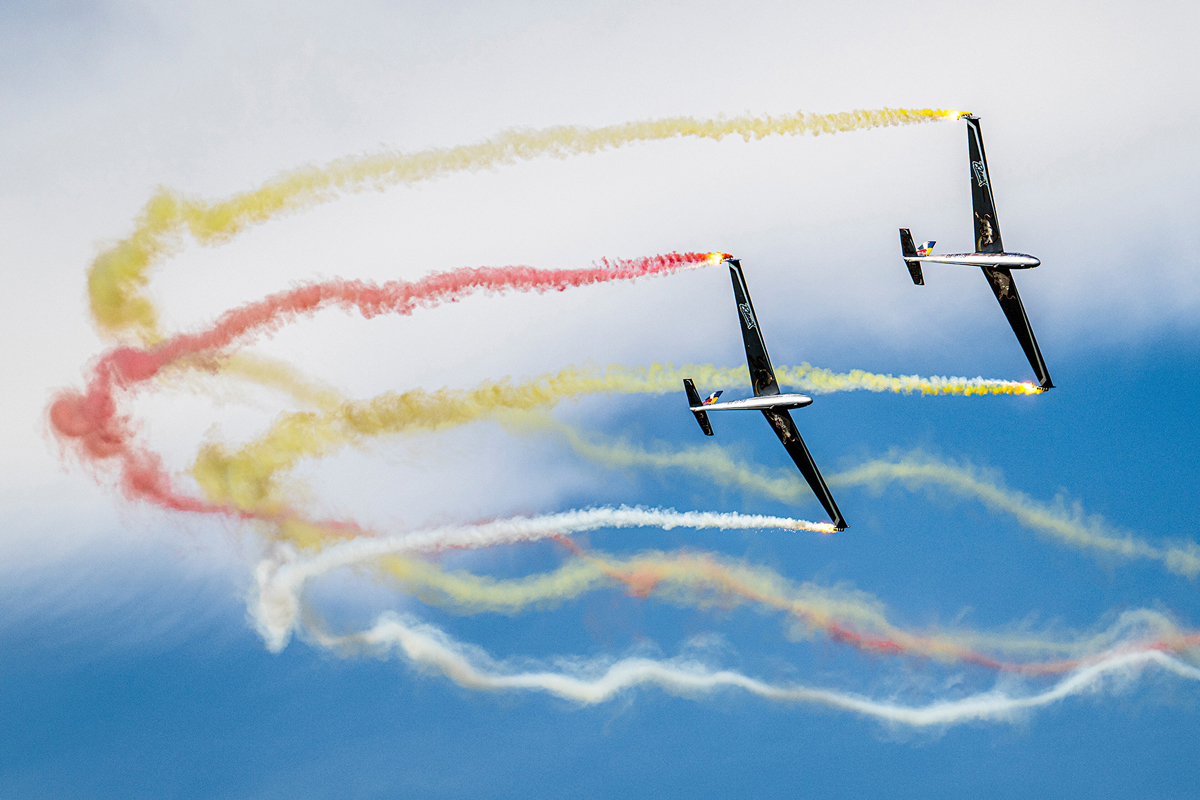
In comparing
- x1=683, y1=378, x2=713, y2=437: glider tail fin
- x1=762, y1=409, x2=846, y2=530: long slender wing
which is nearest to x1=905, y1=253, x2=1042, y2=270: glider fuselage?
x1=762, y1=409, x2=846, y2=530: long slender wing

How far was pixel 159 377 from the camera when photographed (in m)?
58.7

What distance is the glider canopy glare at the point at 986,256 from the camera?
6193 centimetres

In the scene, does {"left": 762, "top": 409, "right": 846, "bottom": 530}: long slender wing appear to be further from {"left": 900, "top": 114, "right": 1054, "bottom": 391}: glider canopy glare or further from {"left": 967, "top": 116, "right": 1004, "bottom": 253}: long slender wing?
{"left": 967, "top": 116, "right": 1004, "bottom": 253}: long slender wing

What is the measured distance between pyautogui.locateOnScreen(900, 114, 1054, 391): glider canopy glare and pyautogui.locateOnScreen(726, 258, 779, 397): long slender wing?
843 centimetres

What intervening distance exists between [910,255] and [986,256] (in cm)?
448

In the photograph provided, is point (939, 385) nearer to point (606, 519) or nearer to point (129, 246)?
point (606, 519)

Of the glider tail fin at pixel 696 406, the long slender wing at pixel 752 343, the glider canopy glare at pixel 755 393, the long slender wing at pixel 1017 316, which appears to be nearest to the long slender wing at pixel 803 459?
the glider canopy glare at pixel 755 393

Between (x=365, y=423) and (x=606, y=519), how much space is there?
42.7ft

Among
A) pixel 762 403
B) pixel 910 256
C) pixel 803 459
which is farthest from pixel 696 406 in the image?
pixel 910 256

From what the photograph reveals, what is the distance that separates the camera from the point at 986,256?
62.9m

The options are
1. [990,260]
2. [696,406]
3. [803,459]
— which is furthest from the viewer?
[803,459]

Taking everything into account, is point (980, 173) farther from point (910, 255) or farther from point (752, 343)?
point (752, 343)

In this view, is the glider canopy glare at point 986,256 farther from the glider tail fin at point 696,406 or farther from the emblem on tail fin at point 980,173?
the glider tail fin at point 696,406

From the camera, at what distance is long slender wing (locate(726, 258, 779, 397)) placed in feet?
200
